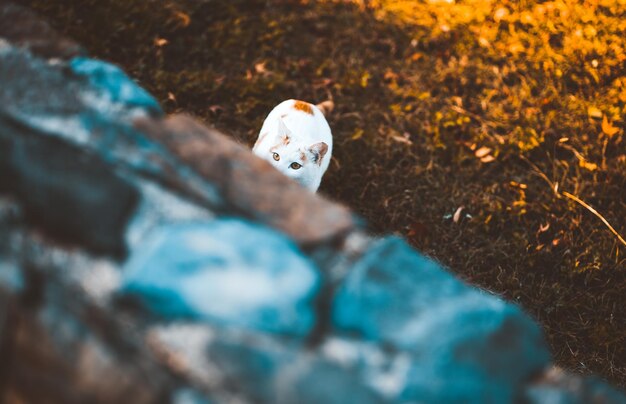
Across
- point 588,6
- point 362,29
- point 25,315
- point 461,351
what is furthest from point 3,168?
point 588,6

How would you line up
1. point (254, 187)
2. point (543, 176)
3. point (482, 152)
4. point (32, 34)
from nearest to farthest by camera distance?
1. point (254, 187)
2. point (32, 34)
3. point (543, 176)
4. point (482, 152)

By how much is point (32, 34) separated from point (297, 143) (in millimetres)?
1157

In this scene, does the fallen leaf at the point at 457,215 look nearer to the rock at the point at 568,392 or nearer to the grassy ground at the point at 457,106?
the grassy ground at the point at 457,106

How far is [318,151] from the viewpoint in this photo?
222 centimetres

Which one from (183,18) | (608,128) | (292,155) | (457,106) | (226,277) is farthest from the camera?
(183,18)

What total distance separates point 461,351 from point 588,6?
389 cm

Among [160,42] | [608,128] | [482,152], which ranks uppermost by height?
[608,128]

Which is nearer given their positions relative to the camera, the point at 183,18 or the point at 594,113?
the point at 594,113

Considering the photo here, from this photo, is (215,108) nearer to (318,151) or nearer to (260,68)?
(260,68)

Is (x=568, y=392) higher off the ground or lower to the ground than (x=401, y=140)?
higher

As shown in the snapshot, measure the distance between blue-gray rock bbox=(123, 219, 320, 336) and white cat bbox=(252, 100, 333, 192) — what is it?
1.21m

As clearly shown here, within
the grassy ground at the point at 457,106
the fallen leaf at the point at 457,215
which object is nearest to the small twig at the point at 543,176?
the grassy ground at the point at 457,106

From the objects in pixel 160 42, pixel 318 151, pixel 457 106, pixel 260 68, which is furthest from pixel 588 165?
pixel 160 42

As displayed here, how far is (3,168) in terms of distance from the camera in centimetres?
95
